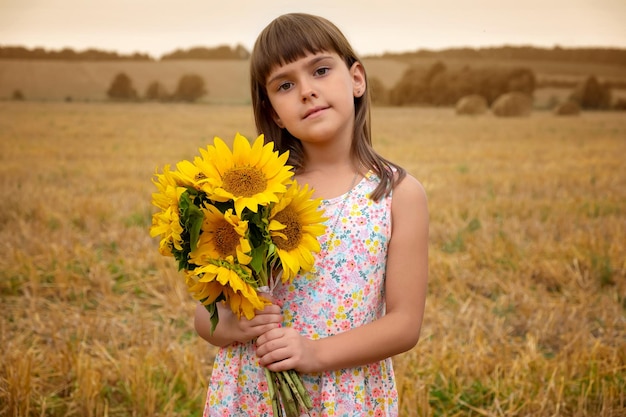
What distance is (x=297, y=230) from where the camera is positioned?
64.4 inches

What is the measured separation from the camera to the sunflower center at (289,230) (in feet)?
5.31

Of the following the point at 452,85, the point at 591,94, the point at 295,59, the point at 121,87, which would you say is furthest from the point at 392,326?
the point at 452,85

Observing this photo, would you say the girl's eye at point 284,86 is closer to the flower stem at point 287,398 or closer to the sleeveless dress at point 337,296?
the sleeveless dress at point 337,296

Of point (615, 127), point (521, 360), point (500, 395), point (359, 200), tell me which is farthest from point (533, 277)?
point (615, 127)

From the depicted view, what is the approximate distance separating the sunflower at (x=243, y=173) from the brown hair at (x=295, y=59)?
0.34m

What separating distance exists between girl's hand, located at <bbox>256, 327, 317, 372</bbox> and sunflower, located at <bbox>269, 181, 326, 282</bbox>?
146mm

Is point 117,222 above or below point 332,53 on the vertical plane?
below

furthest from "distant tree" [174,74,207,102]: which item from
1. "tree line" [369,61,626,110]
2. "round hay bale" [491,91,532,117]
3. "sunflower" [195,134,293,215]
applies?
"sunflower" [195,134,293,215]

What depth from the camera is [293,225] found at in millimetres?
1627

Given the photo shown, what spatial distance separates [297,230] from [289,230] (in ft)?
0.07

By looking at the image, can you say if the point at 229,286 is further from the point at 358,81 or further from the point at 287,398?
the point at 358,81

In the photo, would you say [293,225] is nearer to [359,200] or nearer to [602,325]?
[359,200]

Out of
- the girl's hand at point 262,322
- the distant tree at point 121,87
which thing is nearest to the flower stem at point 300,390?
the girl's hand at point 262,322

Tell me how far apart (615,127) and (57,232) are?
37.8 feet
